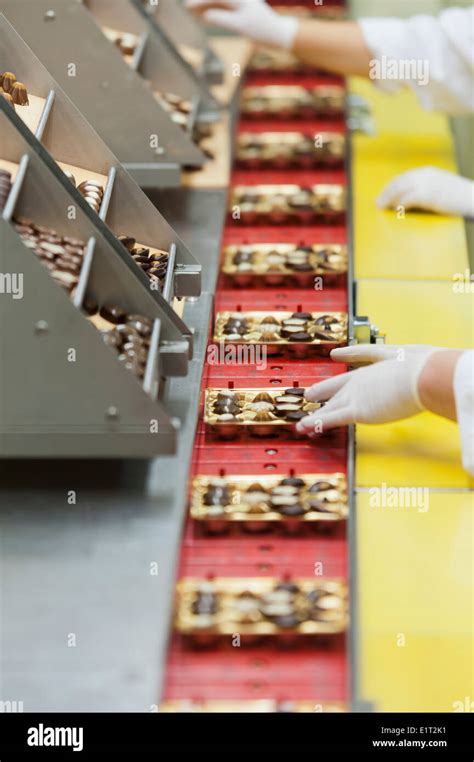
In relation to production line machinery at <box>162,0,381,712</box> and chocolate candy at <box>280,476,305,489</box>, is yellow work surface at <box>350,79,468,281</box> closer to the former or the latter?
production line machinery at <box>162,0,381,712</box>

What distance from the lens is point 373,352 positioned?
2385 millimetres

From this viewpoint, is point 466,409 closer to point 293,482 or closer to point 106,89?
point 293,482

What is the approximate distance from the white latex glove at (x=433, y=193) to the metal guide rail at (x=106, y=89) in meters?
0.56

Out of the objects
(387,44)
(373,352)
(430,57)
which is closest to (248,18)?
(387,44)

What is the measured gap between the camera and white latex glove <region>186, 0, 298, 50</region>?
3.92m

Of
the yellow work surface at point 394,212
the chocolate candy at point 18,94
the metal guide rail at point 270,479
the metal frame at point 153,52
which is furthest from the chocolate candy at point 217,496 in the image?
the metal frame at point 153,52

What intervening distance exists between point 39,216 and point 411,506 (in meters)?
0.84

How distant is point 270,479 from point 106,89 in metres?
1.42

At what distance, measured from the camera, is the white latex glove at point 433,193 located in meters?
3.29

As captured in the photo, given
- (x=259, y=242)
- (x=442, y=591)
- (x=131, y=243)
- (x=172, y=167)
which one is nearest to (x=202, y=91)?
(x=172, y=167)

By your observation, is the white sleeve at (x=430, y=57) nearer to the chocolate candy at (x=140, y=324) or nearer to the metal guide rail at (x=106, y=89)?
the metal guide rail at (x=106, y=89)

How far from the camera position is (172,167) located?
10.3ft
